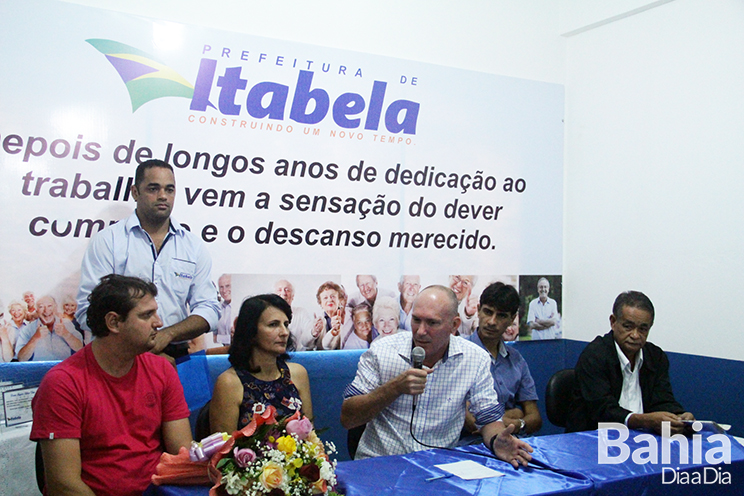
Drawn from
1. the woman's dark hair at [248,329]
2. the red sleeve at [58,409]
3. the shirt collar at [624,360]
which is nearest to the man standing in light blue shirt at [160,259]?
the woman's dark hair at [248,329]

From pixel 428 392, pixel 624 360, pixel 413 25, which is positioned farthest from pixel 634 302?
pixel 413 25

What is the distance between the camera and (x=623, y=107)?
469cm

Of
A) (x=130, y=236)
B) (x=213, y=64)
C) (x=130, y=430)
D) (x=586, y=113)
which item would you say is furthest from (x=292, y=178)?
(x=586, y=113)

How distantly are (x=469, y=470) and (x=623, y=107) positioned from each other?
327cm

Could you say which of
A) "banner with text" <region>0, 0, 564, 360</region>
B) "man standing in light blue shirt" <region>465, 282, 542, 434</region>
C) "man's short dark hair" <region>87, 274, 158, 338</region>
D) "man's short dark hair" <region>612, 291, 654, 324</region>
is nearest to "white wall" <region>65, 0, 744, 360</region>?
"banner with text" <region>0, 0, 564, 360</region>

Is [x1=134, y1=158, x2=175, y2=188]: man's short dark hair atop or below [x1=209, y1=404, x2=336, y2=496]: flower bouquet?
atop

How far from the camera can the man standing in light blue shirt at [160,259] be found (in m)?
3.40

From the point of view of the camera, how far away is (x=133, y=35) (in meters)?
3.65

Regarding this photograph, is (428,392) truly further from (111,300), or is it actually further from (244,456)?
(111,300)

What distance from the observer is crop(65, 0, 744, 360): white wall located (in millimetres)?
4051

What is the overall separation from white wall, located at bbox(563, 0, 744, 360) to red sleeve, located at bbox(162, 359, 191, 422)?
10.5ft

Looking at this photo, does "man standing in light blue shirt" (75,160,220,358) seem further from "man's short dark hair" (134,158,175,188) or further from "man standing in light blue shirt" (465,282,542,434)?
"man standing in light blue shirt" (465,282,542,434)

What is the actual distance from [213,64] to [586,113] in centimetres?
274

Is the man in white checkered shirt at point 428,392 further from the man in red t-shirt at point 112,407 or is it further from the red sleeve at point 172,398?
the man in red t-shirt at point 112,407
